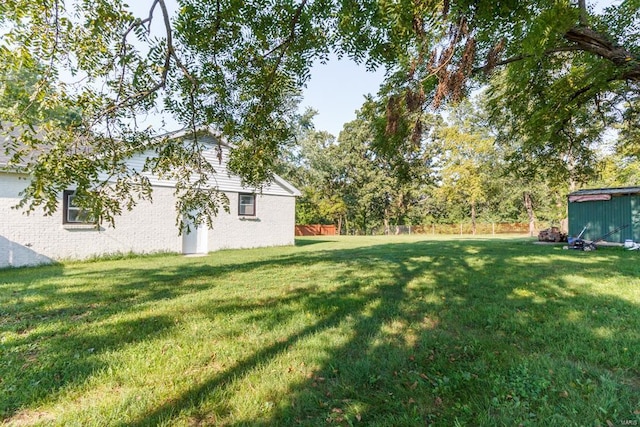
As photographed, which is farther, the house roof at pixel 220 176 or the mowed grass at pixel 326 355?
the house roof at pixel 220 176

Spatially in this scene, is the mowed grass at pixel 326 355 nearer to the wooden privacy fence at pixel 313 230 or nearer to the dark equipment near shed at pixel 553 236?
the dark equipment near shed at pixel 553 236

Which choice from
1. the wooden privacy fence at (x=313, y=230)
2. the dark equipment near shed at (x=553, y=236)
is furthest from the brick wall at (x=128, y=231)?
the wooden privacy fence at (x=313, y=230)

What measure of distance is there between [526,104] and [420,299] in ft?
18.8

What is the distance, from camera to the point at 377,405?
1933mm

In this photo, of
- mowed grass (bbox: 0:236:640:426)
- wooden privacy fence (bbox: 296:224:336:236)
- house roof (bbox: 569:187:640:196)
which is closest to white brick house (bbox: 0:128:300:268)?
mowed grass (bbox: 0:236:640:426)

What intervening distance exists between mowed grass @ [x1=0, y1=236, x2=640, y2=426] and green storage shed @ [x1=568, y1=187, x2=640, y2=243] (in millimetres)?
9387

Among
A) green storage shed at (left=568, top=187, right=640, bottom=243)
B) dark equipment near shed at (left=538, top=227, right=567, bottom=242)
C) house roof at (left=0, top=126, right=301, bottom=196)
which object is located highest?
house roof at (left=0, top=126, right=301, bottom=196)

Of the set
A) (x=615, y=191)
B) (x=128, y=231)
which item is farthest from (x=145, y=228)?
(x=615, y=191)

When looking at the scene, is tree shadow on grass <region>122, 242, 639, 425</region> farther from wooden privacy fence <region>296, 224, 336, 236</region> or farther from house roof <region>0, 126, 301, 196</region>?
wooden privacy fence <region>296, 224, 336, 236</region>

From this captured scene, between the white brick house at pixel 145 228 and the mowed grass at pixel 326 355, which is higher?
the white brick house at pixel 145 228

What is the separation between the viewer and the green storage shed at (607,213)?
11430 mm

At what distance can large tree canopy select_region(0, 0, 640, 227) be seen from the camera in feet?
9.86

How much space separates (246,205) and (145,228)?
4.14 meters

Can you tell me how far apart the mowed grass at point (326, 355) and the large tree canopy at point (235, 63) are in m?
1.52
